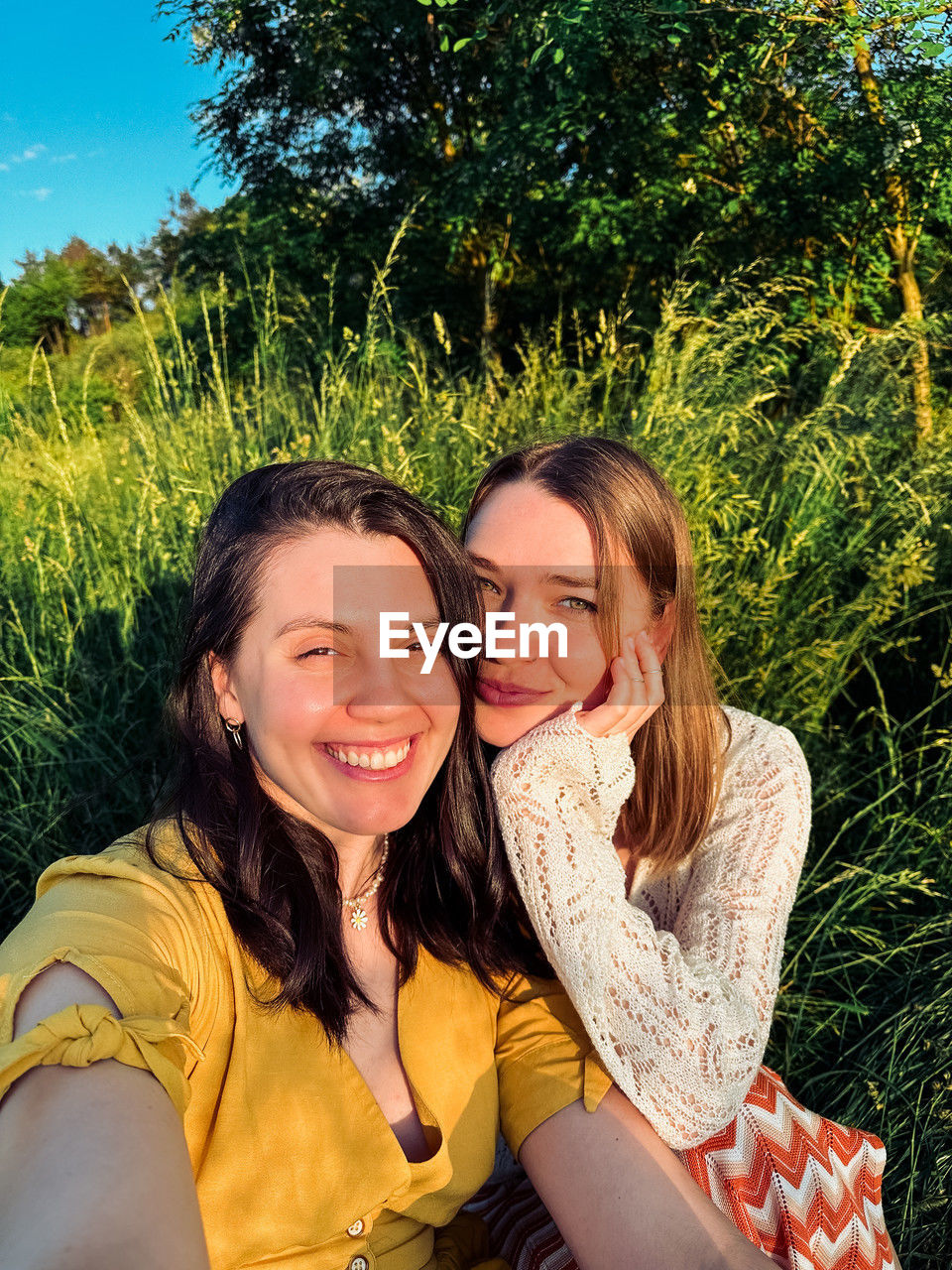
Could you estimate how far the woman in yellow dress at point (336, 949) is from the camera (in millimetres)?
1300

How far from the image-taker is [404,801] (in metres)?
1.56

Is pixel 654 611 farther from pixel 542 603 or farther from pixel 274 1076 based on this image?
pixel 274 1076

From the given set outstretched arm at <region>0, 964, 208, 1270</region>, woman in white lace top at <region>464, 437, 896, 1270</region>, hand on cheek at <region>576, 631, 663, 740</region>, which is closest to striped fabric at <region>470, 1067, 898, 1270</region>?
woman in white lace top at <region>464, 437, 896, 1270</region>

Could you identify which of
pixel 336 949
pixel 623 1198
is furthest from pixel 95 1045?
pixel 623 1198

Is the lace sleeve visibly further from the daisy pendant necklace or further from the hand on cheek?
the daisy pendant necklace

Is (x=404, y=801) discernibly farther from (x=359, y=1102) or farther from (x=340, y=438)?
(x=340, y=438)

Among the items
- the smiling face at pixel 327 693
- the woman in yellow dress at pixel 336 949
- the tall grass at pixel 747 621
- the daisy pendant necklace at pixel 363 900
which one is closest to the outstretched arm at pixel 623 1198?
the woman in yellow dress at pixel 336 949

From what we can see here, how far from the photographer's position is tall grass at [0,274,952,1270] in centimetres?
237

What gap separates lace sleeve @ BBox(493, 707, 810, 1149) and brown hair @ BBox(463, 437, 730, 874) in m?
0.11

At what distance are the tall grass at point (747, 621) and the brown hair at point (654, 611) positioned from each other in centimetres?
61

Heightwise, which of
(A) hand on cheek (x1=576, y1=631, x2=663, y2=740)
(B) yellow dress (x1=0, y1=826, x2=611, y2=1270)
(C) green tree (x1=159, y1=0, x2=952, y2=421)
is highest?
(C) green tree (x1=159, y1=0, x2=952, y2=421)

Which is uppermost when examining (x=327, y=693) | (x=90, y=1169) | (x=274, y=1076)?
(x=327, y=693)

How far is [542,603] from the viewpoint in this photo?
2.06 metres

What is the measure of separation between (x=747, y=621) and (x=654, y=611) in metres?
1.04
